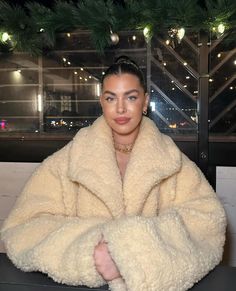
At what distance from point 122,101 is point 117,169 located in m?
0.22

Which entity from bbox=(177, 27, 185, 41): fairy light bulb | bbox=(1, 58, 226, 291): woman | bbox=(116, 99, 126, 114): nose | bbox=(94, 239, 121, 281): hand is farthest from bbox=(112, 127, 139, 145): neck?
bbox=(177, 27, 185, 41): fairy light bulb

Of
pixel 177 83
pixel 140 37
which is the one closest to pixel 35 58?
pixel 140 37

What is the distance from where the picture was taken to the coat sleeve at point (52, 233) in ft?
2.94

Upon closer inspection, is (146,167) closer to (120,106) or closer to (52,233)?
(120,106)

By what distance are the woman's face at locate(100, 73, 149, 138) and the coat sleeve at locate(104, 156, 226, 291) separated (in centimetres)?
34

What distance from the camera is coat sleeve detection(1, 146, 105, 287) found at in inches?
→ 35.3

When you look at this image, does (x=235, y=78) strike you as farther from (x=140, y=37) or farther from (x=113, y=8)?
(x=113, y=8)

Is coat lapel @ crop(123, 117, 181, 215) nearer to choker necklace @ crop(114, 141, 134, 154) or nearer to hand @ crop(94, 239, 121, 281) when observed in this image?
choker necklace @ crop(114, 141, 134, 154)

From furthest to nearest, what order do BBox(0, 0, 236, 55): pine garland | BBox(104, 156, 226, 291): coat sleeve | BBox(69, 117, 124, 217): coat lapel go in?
BBox(0, 0, 236, 55): pine garland < BBox(69, 117, 124, 217): coat lapel < BBox(104, 156, 226, 291): coat sleeve

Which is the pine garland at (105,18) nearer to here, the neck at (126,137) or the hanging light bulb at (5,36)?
the hanging light bulb at (5,36)

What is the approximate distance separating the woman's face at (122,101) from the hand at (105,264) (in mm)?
462

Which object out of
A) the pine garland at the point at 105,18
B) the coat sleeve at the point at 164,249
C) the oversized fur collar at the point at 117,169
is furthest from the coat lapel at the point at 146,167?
the pine garland at the point at 105,18

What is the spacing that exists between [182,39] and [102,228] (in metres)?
1.31

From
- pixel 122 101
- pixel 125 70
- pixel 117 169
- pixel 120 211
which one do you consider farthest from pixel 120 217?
pixel 125 70
